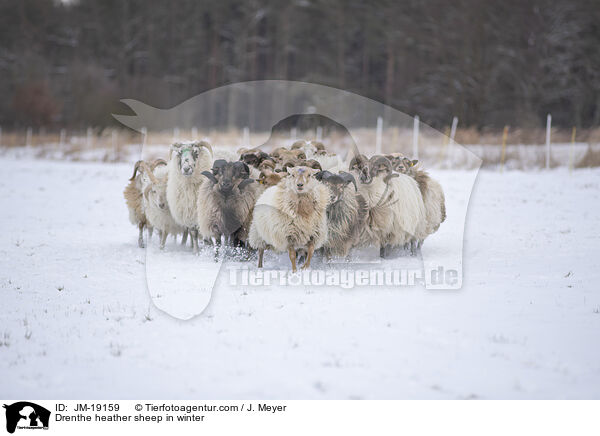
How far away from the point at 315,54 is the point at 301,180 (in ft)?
124

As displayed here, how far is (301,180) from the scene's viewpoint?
688 cm

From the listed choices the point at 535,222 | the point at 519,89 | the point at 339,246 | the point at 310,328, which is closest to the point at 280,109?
the point at 519,89

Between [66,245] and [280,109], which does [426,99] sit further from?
[66,245]

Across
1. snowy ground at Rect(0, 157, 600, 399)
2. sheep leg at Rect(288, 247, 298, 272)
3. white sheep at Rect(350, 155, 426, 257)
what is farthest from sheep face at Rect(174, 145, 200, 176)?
white sheep at Rect(350, 155, 426, 257)

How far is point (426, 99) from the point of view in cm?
3716

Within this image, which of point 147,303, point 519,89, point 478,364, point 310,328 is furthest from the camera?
point 519,89

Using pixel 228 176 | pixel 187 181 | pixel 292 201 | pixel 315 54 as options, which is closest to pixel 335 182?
pixel 292 201

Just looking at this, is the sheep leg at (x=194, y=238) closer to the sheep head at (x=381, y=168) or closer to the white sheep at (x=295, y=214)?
the white sheep at (x=295, y=214)

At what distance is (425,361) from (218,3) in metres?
44.1

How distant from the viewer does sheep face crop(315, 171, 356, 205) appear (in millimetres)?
7332

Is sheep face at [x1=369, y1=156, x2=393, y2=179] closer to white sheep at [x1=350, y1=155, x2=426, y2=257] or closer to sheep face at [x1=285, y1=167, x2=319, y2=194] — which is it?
white sheep at [x1=350, y1=155, x2=426, y2=257]

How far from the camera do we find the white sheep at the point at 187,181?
28.5ft

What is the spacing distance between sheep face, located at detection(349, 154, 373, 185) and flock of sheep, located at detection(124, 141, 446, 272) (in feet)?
0.05
